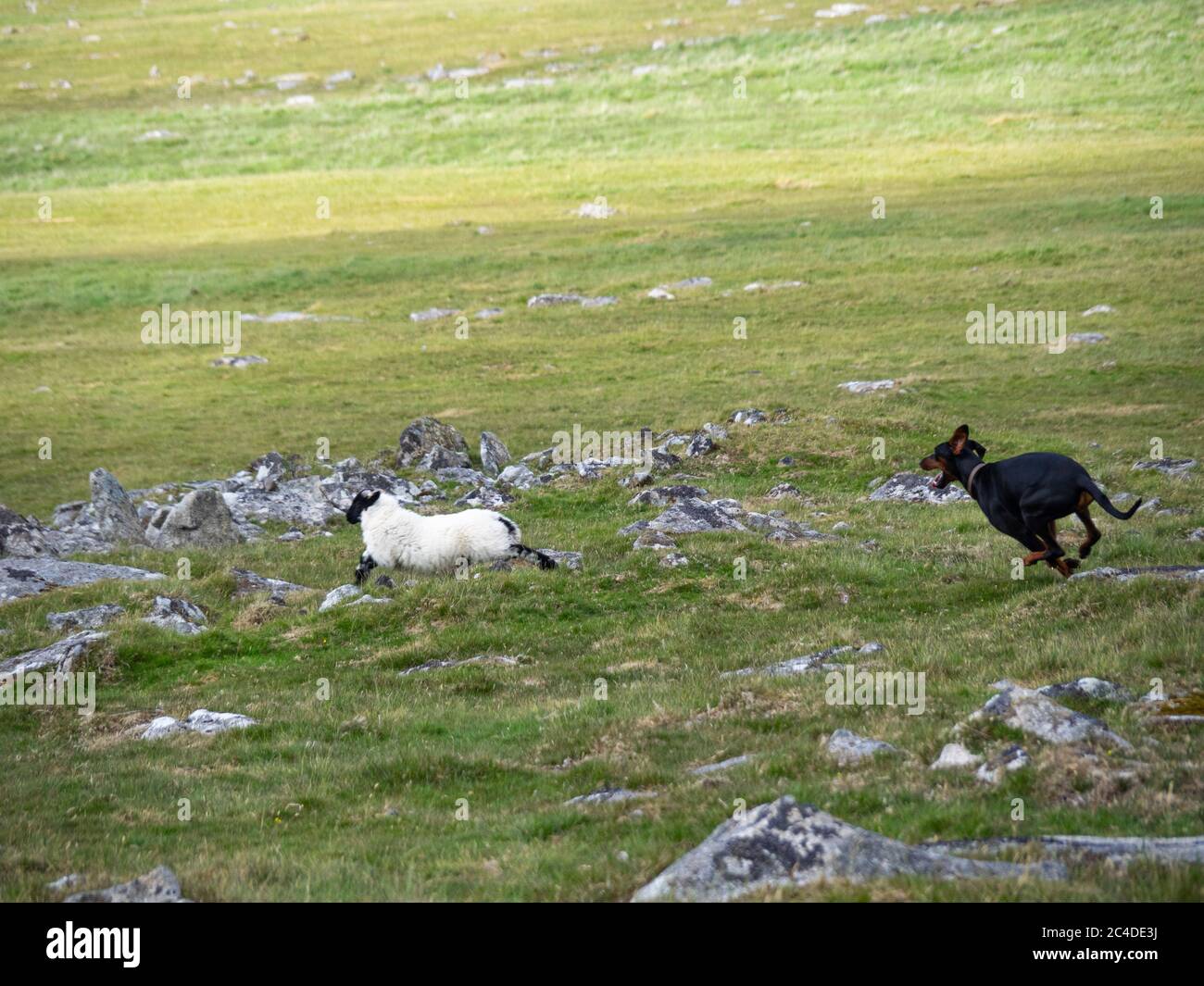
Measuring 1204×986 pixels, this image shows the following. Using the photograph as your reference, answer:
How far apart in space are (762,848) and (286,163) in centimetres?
8688

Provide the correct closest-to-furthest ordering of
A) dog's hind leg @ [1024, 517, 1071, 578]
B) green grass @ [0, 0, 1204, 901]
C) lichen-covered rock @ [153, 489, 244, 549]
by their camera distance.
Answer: green grass @ [0, 0, 1204, 901], dog's hind leg @ [1024, 517, 1071, 578], lichen-covered rock @ [153, 489, 244, 549]

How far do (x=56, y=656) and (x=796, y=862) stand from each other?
41.7 feet

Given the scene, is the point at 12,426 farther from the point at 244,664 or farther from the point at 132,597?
the point at 244,664

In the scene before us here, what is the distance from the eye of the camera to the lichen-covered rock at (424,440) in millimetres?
33281

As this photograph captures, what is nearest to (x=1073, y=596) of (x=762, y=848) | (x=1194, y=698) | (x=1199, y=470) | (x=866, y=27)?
(x=1194, y=698)

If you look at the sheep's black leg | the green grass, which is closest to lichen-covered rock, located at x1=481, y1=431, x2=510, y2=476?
the green grass

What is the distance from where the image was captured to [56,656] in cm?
1698

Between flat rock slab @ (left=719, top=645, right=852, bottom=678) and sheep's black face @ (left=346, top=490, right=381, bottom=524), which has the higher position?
sheep's black face @ (left=346, top=490, right=381, bottom=524)

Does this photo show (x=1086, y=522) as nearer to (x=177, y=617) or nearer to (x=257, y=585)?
(x=177, y=617)

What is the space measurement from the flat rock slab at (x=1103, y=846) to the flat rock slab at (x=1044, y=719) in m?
1.87

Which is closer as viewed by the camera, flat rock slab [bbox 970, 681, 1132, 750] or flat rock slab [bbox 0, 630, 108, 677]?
flat rock slab [bbox 970, 681, 1132, 750]

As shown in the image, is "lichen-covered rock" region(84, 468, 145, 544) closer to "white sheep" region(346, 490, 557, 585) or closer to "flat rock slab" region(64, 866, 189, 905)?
"white sheep" region(346, 490, 557, 585)

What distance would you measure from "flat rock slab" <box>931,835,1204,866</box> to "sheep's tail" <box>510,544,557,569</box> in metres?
12.6

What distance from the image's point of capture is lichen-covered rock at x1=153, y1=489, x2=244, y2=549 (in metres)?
26.2
